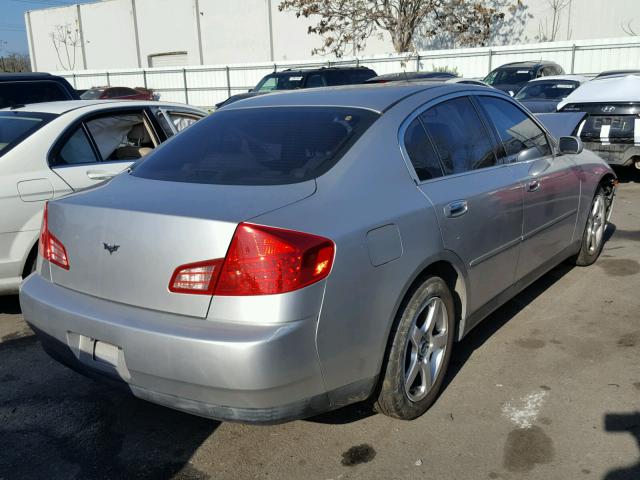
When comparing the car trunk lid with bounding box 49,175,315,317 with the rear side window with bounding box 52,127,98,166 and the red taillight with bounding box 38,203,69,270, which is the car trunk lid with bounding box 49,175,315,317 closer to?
the red taillight with bounding box 38,203,69,270

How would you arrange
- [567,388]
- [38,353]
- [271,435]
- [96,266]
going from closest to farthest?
[96,266] → [271,435] → [567,388] → [38,353]

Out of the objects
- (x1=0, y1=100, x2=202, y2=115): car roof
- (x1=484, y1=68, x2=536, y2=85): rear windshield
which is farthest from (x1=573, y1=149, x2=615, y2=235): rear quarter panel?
(x1=484, y1=68, x2=536, y2=85): rear windshield

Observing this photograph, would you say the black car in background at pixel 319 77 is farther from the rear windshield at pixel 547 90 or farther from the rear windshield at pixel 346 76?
the rear windshield at pixel 547 90

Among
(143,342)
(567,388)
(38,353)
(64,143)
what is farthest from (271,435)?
(64,143)

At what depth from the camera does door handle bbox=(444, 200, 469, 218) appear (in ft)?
10.6

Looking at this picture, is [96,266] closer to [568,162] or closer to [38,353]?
[38,353]

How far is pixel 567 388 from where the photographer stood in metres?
3.54

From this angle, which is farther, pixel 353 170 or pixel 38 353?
pixel 38 353

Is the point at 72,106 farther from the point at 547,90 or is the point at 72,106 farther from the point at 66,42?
the point at 66,42

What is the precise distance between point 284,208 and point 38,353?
2534 mm

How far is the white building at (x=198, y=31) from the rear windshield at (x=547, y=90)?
1683 cm

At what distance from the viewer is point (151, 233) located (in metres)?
2.63

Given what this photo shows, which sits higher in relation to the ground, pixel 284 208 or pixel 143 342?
pixel 284 208

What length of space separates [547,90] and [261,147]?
36.4ft
